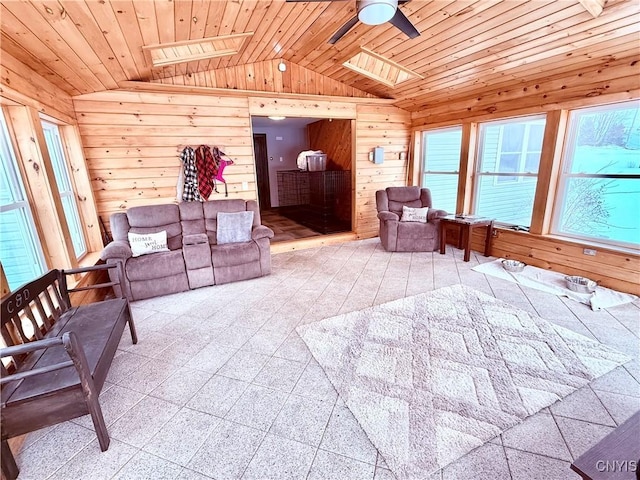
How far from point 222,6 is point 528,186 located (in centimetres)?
419

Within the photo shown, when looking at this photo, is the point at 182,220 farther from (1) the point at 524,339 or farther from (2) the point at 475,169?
(2) the point at 475,169

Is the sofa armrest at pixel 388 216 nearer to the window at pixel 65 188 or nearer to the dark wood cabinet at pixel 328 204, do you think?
the dark wood cabinet at pixel 328 204

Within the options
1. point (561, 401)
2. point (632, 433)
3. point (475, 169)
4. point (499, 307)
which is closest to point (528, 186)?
point (475, 169)

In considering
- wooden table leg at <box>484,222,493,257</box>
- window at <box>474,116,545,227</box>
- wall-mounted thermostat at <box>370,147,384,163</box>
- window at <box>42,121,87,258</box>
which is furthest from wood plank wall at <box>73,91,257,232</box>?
wooden table leg at <box>484,222,493,257</box>

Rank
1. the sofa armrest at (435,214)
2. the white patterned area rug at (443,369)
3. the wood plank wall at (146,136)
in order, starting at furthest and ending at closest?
1. the sofa armrest at (435,214)
2. the wood plank wall at (146,136)
3. the white patterned area rug at (443,369)

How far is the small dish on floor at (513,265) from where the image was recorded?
3678 mm

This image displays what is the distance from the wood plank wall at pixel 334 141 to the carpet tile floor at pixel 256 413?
12.6 ft

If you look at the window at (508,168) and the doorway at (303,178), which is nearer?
the window at (508,168)

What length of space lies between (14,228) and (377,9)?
10.3 ft

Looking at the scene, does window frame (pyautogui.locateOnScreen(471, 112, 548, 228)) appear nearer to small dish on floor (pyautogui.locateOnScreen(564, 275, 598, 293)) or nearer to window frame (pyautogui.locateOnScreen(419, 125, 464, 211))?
window frame (pyautogui.locateOnScreen(419, 125, 464, 211))

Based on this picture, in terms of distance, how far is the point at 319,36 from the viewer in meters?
3.39

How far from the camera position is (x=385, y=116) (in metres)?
5.29

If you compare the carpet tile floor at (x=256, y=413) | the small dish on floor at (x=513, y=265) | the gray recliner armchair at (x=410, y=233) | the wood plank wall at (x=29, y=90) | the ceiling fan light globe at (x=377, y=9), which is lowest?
the carpet tile floor at (x=256, y=413)

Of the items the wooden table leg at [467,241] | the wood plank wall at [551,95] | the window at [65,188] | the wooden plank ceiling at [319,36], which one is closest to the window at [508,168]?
the wood plank wall at [551,95]
